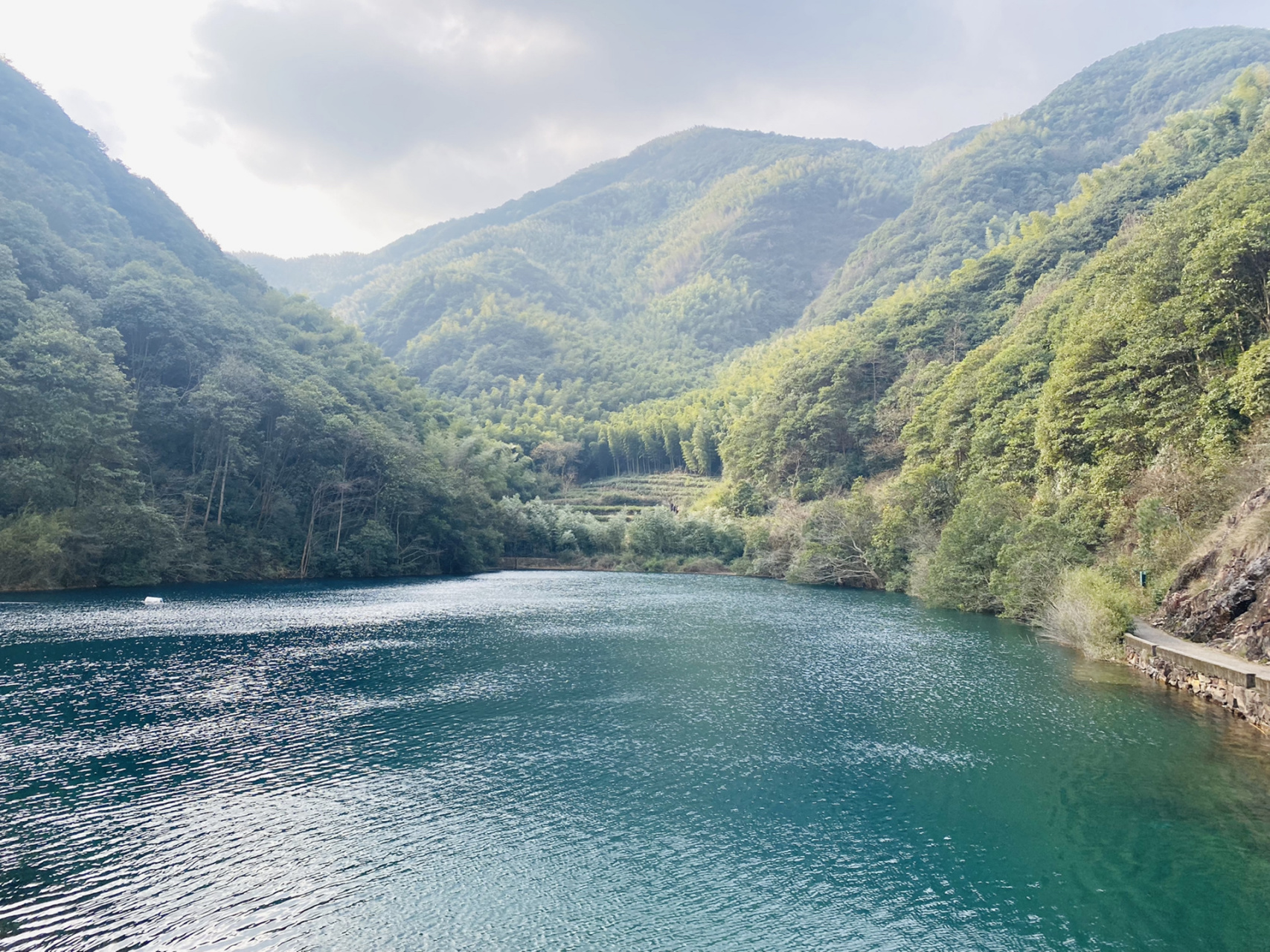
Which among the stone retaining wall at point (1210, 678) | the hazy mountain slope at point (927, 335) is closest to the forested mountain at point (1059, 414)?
the hazy mountain slope at point (927, 335)

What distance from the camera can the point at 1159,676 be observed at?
20172 millimetres

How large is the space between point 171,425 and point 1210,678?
203 feet

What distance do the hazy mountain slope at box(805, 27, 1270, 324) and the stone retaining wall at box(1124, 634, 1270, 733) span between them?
111 metres

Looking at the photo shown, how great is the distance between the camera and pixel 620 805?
1222 cm

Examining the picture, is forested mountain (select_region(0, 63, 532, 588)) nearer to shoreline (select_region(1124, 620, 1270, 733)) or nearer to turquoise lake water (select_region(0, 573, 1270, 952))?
turquoise lake water (select_region(0, 573, 1270, 952))

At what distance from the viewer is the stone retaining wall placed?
50.6ft

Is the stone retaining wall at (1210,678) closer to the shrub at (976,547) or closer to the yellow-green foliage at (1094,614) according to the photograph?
the yellow-green foliage at (1094,614)

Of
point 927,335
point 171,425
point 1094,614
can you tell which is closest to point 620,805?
point 1094,614

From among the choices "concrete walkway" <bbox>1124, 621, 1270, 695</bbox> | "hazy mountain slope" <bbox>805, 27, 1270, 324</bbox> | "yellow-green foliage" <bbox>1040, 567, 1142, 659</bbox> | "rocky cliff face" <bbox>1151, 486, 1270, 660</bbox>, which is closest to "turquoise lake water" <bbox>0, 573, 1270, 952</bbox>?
"concrete walkway" <bbox>1124, 621, 1270, 695</bbox>

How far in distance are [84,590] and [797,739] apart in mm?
46229

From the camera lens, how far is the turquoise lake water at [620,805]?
8594mm

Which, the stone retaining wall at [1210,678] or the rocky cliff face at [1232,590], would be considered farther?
the rocky cliff face at [1232,590]

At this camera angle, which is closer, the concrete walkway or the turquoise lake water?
the turquoise lake water

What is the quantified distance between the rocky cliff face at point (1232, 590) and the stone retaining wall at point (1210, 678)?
2.85 ft
